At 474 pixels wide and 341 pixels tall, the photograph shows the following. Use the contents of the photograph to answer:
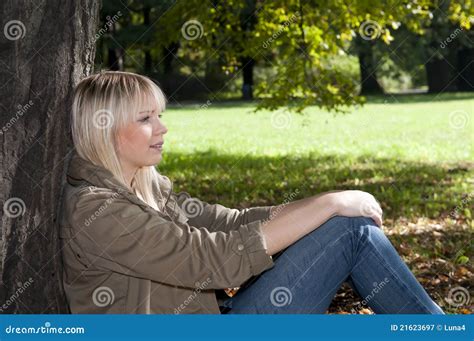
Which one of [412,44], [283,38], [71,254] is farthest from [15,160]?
[412,44]

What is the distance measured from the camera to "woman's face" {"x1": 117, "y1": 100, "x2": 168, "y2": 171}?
2.66 metres

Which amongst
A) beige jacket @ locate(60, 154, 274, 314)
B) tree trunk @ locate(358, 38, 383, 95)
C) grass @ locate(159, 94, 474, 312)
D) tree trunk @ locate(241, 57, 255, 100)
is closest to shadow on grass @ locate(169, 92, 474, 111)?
tree trunk @ locate(241, 57, 255, 100)

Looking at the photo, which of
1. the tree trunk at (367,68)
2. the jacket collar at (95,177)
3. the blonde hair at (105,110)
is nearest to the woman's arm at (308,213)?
the jacket collar at (95,177)

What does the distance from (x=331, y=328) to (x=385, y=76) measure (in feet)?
149

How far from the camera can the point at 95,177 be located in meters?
2.62

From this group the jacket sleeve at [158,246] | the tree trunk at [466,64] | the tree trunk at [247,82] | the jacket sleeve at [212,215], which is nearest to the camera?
the jacket sleeve at [158,246]

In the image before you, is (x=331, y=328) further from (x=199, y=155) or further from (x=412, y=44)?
(x=412, y=44)

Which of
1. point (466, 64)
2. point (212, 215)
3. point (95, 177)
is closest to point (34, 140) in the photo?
point (95, 177)

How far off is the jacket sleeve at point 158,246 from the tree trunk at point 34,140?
13.1 inches

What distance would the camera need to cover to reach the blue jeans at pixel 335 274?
2775 millimetres

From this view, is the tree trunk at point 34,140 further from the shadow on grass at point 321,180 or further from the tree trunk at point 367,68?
the tree trunk at point 367,68

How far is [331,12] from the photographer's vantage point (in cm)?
889

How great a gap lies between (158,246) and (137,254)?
0.08 meters

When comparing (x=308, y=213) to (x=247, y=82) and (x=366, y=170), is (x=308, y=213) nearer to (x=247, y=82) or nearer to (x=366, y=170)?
(x=366, y=170)
